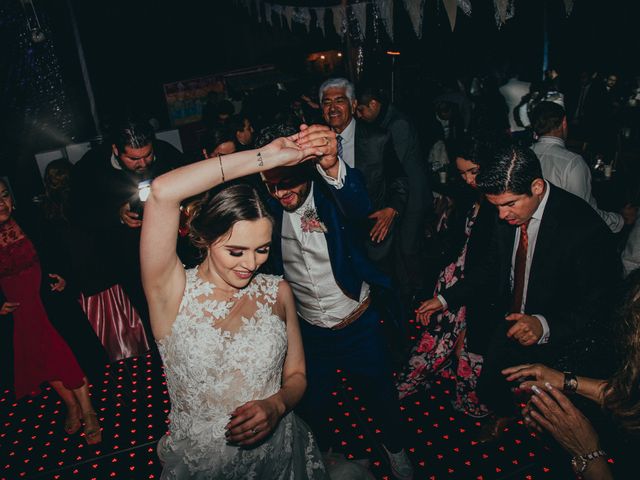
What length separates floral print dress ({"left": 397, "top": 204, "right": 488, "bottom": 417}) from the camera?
111 inches

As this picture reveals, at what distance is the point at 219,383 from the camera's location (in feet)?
5.26

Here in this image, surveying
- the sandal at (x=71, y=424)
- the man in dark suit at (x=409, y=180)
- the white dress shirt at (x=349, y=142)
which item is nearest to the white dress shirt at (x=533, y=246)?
the man in dark suit at (x=409, y=180)

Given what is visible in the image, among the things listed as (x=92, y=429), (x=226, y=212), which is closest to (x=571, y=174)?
(x=226, y=212)

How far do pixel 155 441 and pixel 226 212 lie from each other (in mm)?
2349

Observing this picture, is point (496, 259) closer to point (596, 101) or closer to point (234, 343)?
point (234, 343)

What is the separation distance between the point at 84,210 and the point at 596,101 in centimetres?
860

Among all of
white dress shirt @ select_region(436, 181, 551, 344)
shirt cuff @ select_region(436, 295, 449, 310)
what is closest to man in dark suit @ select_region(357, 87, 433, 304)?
shirt cuff @ select_region(436, 295, 449, 310)

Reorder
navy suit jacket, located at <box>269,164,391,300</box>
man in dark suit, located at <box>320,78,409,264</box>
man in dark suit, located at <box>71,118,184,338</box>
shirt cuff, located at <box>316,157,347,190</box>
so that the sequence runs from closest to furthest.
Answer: shirt cuff, located at <box>316,157,347,190</box> → navy suit jacket, located at <box>269,164,391,300</box> → man in dark suit, located at <box>71,118,184,338</box> → man in dark suit, located at <box>320,78,409,264</box>

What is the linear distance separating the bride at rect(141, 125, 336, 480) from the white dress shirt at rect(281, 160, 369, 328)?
613 mm

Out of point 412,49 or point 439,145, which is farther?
point 412,49

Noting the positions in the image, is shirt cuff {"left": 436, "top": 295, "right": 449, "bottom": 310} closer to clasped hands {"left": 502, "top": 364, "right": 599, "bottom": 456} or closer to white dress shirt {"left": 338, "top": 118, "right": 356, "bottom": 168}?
→ clasped hands {"left": 502, "top": 364, "right": 599, "bottom": 456}

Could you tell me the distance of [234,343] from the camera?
63.9 inches

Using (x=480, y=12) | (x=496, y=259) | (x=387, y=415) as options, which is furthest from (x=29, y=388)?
(x=480, y=12)

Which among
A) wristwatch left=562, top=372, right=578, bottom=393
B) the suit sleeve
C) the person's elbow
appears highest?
the person's elbow
